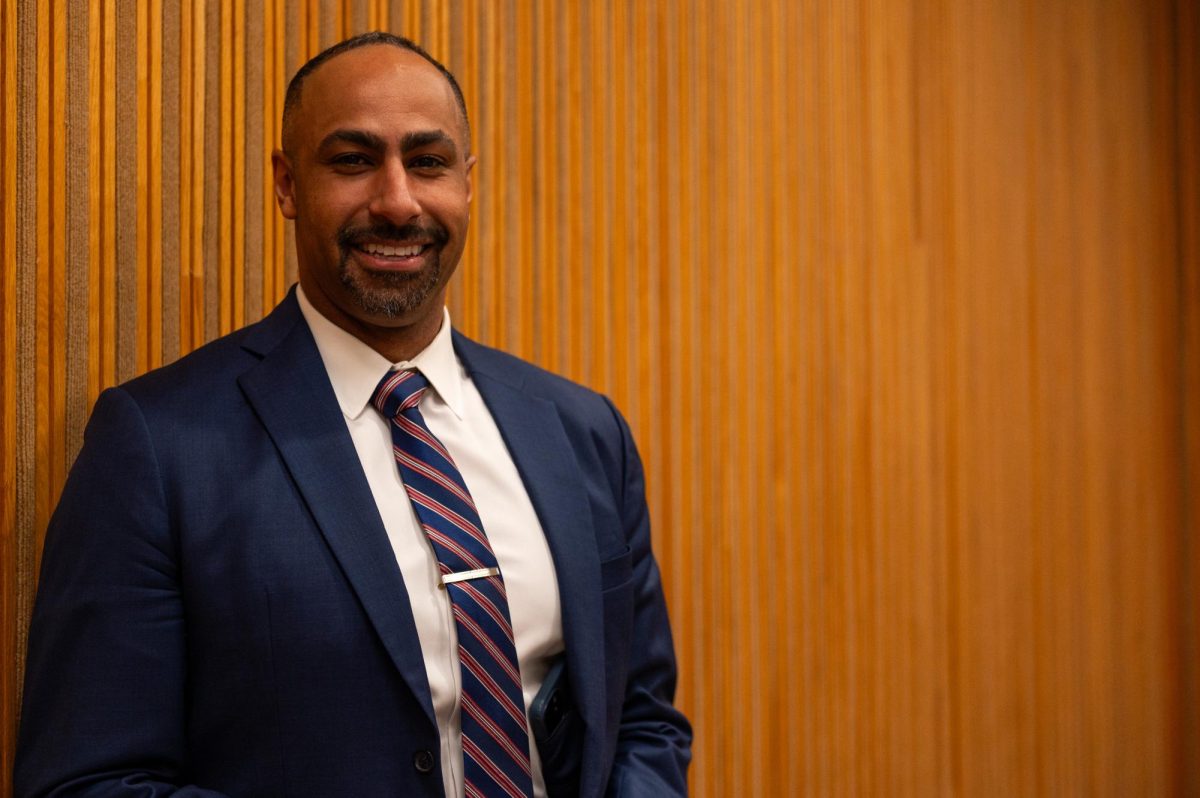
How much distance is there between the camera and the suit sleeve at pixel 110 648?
1317 mm

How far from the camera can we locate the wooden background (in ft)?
5.59

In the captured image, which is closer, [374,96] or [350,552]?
[350,552]

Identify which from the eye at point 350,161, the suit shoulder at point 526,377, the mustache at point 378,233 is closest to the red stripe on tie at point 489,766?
the suit shoulder at point 526,377

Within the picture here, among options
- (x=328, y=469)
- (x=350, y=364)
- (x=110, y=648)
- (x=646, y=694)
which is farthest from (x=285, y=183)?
(x=646, y=694)

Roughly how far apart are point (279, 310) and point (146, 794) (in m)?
0.62

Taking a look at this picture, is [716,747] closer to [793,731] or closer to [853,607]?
[793,731]

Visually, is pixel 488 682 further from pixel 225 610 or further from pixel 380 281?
pixel 380 281

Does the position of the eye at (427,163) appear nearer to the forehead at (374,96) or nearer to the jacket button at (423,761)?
the forehead at (374,96)

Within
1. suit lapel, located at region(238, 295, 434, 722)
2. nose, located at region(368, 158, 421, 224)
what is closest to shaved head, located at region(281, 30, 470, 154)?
nose, located at region(368, 158, 421, 224)

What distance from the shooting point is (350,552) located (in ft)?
4.66

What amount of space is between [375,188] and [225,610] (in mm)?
551

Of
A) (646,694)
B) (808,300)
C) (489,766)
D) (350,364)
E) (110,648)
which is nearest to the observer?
(110,648)

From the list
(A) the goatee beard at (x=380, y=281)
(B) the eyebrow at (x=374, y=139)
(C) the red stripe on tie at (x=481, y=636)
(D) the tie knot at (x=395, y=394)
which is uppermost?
(B) the eyebrow at (x=374, y=139)

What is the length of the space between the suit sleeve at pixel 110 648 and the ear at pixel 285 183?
1.19 feet
